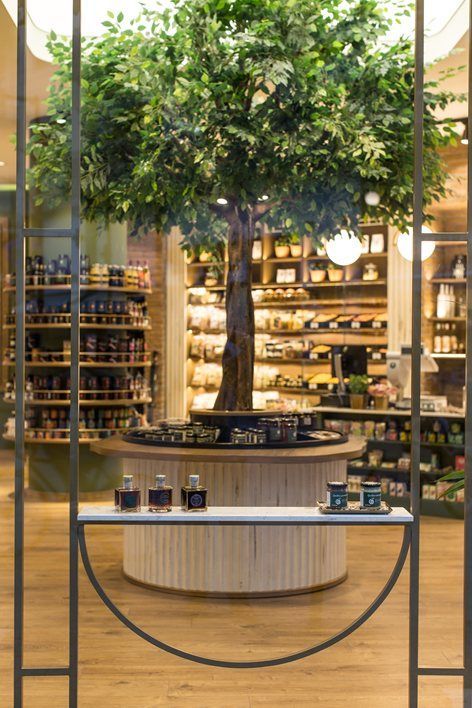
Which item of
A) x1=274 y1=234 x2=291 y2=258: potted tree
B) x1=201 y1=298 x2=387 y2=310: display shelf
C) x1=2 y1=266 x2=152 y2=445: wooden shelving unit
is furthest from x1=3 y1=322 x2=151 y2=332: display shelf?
x1=274 y1=234 x2=291 y2=258: potted tree

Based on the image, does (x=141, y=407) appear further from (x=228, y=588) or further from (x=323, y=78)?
(x=323, y=78)

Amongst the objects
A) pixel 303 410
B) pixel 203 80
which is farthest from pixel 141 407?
pixel 203 80

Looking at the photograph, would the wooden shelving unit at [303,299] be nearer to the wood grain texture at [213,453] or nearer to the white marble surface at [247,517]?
the wood grain texture at [213,453]

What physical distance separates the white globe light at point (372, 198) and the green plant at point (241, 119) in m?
0.02

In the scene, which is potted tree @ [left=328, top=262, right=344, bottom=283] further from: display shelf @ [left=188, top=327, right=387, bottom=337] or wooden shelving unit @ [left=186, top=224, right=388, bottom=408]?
display shelf @ [left=188, top=327, right=387, bottom=337]

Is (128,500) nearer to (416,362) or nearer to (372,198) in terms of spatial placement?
(416,362)

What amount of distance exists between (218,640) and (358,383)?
132 centimetres

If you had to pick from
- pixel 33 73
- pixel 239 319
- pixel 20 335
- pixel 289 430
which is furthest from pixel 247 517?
pixel 33 73

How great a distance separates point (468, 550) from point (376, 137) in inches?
65.5

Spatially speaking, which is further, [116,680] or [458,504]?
[458,504]

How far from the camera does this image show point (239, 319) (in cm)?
354

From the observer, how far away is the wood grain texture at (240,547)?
3262 millimetres

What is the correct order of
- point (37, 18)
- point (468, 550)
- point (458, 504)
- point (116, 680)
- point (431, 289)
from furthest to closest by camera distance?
point (431, 289)
point (458, 504)
point (37, 18)
point (116, 680)
point (468, 550)

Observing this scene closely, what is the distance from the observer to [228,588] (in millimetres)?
3264
